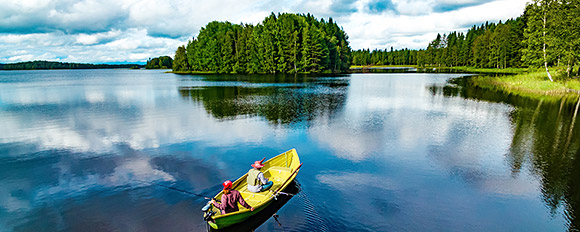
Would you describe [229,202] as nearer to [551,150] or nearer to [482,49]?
[551,150]

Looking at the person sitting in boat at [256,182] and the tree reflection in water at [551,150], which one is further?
the tree reflection in water at [551,150]

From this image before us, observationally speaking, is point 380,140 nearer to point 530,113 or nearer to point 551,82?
point 530,113

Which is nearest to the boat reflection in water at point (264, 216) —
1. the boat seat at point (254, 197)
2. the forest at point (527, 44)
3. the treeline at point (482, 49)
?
the boat seat at point (254, 197)

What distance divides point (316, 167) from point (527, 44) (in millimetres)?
68871

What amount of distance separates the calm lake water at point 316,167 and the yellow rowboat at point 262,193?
0.85 m

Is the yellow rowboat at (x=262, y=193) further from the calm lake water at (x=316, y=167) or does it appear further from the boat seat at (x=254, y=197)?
the calm lake water at (x=316, y=167)

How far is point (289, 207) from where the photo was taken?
1212cm

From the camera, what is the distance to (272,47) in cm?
10494

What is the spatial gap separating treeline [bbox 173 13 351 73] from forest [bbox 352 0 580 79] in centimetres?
Result: 5722

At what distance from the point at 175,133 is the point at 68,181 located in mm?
9368

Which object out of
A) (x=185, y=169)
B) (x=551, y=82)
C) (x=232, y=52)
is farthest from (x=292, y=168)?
(x=232, y=52)

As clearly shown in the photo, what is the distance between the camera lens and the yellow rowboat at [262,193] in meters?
10.0

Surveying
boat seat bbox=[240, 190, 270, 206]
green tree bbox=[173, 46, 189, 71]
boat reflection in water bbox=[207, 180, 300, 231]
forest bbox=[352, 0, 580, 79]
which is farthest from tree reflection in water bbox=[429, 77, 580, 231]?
green tree bbox=[173, 46, 189, 71]

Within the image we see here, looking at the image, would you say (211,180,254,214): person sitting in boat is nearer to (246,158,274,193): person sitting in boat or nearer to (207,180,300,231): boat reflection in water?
(207,180,300,231): boat reflection in water
